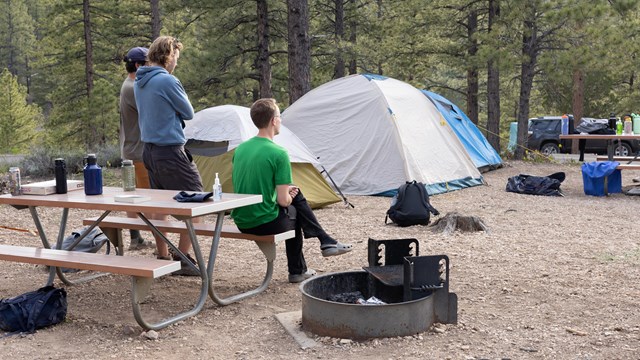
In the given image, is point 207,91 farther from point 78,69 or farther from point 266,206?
point 266,206

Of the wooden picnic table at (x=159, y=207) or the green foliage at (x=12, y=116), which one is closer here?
the wooden picnic table at (x=159, y=207)

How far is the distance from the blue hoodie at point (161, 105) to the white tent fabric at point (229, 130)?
3164 millimetres

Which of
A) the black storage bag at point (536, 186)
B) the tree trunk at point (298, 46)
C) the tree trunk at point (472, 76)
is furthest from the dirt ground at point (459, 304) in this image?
the tree trunk at point (472, 76)

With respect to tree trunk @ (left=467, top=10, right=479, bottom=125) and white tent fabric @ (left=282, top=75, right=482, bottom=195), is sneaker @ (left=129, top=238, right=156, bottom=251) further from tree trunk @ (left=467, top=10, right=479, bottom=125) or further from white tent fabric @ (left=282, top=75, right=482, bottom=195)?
tree trunk @ (left=467, top=10, right=479, bottom=125)

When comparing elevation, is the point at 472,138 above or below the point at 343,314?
above

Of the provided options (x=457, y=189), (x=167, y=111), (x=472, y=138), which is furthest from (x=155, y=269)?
(x=472, y=138)

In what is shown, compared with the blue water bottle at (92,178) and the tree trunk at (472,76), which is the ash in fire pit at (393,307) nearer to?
the blue water bottle at (92,178)

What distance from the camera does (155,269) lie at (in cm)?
354

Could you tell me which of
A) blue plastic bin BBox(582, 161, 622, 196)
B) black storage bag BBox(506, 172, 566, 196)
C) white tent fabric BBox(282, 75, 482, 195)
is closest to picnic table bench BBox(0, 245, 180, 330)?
white tent fabric BBox(282, 75, 482, 195)

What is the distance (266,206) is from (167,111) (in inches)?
37.2

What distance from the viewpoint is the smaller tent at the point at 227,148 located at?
25.8ft

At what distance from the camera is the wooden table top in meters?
3.71

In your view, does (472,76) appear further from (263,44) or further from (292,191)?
(292,191)

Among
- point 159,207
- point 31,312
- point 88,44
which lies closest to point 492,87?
point 88,44
